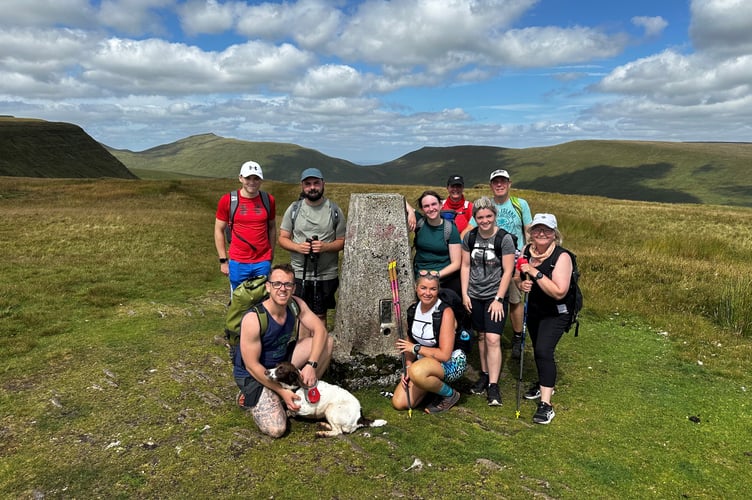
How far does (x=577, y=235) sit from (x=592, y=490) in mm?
20661

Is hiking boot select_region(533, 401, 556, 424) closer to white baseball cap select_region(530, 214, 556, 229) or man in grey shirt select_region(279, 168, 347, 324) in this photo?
white baseball cap select_region(530, 214, 556, 229)

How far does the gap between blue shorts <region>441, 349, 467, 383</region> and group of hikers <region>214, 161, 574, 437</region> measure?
15mm

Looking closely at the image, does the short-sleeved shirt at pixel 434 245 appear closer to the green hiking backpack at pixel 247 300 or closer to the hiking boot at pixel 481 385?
the hiking boot at pixel 481 385

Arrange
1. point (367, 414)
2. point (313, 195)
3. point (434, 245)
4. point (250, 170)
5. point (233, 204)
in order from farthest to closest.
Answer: point (233, 204) < point (250, 170) < point (434, 245) < point (313, 195) < point (367, 414)

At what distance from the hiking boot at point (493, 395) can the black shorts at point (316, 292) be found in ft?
9.87

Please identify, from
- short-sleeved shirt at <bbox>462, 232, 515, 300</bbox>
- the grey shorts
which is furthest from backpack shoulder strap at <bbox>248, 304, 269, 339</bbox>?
the grey shorts

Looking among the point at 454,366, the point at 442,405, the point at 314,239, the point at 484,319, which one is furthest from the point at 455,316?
the point at 314,239

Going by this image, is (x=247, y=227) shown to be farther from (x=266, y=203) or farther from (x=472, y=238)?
(x=472, y=238)

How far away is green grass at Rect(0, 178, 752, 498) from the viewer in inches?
190

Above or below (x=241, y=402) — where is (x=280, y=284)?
above

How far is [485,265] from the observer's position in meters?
6.62

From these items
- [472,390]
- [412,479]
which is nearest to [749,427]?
[472,390]

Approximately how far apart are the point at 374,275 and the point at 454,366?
190 cm

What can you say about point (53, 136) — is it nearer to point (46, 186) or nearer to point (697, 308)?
point (46, 186)
